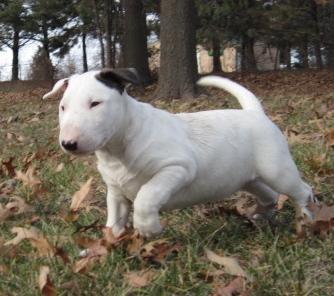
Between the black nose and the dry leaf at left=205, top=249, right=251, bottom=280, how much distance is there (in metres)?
0.76

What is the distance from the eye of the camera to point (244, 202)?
13.0 ft

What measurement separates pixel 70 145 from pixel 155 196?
1.52 ft

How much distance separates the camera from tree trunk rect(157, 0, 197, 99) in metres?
10.9

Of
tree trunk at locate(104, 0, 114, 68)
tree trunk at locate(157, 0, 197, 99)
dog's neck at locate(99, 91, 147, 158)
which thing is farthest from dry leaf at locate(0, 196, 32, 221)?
tree trunk at locate(104, 0, 114, 68)

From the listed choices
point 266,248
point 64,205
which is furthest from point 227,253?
point 64,205

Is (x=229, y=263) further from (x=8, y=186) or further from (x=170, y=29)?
(x=170, y=29)

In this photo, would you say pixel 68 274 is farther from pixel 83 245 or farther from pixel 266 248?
pixel 266 248

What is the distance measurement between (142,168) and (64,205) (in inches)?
54.2

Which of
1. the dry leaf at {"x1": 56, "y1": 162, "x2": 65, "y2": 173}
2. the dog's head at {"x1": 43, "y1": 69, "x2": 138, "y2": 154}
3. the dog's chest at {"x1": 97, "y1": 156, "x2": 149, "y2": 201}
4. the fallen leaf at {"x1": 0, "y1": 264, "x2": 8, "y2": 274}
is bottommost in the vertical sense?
the fallen leaf at {"x1": 0, "y1": 264, "x2": 8, "y2": 274}

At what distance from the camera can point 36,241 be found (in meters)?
2.95

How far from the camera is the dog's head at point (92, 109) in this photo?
2.60m

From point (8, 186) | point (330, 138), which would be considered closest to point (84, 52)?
point (330, 138)

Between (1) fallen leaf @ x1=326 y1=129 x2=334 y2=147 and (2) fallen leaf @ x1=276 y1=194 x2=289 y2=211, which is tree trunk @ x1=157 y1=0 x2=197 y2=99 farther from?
(2) fallen leaf @ x1=276 y1=194 x2=289 y2=211

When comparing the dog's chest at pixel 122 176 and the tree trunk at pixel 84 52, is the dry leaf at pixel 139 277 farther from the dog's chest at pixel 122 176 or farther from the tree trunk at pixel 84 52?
the tree trunk at pixel 84 52
